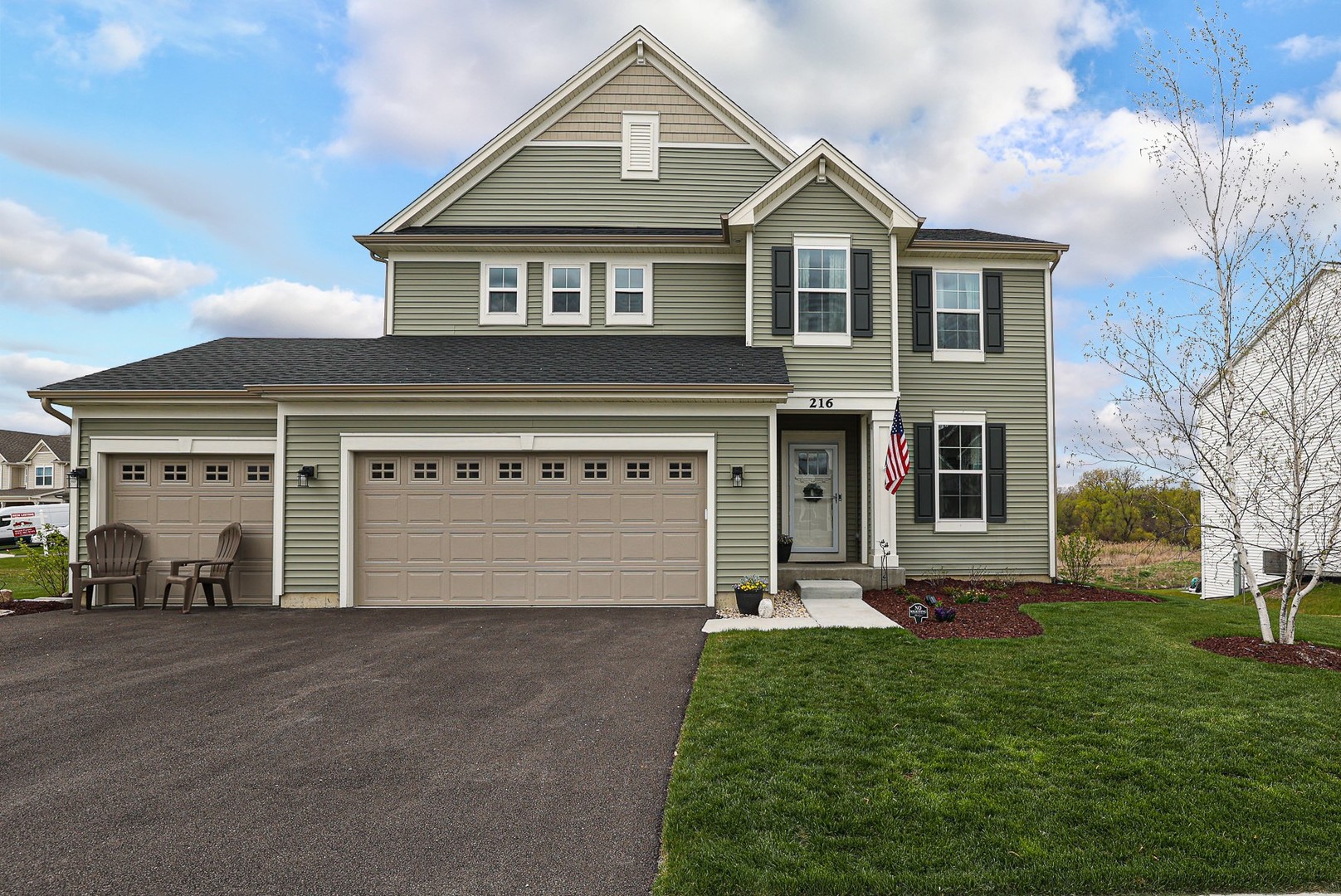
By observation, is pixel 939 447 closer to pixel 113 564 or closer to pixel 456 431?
pixel 456 431

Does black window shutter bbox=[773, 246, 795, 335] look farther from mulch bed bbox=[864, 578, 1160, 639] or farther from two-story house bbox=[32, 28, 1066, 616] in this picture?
mulch bed bbox=[864, 578, 1160, 639]

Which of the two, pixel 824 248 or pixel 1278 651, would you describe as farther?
pixel 824 248

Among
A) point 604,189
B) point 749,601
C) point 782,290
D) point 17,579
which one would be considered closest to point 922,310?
point 782,290

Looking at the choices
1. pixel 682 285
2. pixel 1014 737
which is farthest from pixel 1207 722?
pixel 682 285

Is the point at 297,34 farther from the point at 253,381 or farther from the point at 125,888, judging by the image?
the point at 125,888

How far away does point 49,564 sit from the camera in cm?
1125

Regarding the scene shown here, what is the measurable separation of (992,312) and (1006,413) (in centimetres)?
184

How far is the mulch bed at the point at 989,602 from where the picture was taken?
830cm

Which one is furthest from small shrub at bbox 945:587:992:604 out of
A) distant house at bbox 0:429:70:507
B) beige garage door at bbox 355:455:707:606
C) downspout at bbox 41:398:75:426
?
distant house at bbox 0:429:70:507

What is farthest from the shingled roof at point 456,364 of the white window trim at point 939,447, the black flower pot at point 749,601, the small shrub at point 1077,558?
the small shrub at point 1077,558

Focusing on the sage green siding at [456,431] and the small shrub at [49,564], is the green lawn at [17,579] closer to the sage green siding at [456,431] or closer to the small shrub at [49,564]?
the small shrub at [49,564]

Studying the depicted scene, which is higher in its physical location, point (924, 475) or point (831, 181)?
point (831, 181)

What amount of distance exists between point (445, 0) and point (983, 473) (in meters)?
11.6

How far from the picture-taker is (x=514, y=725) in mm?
5156
